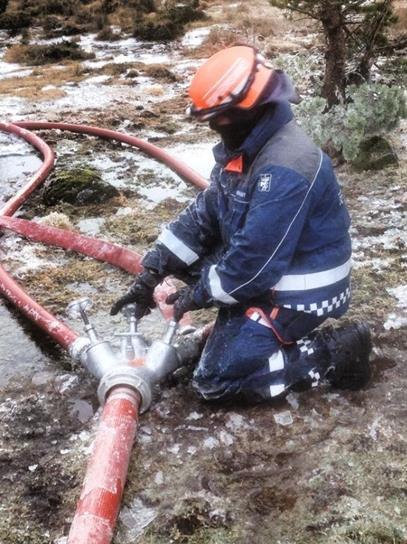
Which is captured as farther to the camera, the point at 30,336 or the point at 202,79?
the point at 30,336

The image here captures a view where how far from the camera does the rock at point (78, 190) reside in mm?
5145

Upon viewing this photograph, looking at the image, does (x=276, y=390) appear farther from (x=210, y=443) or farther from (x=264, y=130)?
(x=264, y=130)

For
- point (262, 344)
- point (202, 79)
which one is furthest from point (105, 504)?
point (202, 79)

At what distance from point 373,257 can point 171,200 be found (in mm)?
1853

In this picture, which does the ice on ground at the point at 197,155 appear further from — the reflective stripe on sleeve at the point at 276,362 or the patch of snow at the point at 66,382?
the reflective stripe on sleeve at the point at 276,362

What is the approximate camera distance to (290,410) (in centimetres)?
279

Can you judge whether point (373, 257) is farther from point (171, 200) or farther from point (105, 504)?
point (105, 504)

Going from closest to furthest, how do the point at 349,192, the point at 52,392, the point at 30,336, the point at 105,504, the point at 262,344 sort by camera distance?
the point at 105,504 → the point at 262,344 → the point at 52,392 → the point at 30,336 → the point at 349,192

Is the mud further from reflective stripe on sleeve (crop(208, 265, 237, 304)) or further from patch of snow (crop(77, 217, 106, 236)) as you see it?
reflective stripe on sleeve (crop(208, 265, 237, 304))

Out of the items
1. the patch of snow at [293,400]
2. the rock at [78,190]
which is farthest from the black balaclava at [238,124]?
the rock at [78,190]

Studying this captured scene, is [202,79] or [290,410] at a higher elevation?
[202,79]

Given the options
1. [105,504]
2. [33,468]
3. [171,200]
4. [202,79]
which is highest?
[202,79]

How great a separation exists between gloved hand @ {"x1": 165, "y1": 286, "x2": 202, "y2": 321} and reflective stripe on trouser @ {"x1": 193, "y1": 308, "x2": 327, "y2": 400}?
0.57 feet

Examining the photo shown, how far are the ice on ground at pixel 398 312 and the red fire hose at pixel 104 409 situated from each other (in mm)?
1259
